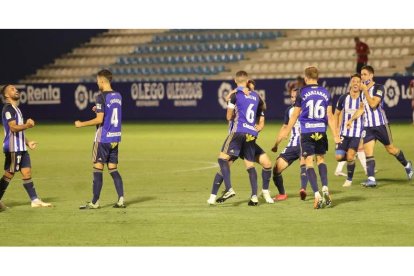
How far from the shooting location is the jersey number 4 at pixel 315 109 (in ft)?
39.1

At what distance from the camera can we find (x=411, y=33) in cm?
3709

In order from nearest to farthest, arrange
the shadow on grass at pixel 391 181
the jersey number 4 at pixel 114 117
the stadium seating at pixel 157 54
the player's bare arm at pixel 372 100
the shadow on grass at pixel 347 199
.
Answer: the jersey number 4 at pixel 114 117 → the shadow on grass at pixel 347 199 → the player's bare arm at pixel 372 100 → the shadow on grass at pixel 391 181 → the stadium seating at pixel 157 54

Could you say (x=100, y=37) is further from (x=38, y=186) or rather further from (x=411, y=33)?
(x=38, y=186)

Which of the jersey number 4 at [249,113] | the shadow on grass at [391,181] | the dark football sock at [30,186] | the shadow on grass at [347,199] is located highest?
the jersey number 4 at [249,113]

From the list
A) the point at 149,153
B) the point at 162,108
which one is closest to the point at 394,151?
the point at 149,153

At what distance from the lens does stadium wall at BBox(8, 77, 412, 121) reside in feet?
114

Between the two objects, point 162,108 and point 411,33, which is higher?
point 411,33

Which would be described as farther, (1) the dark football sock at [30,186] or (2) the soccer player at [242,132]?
(1) the dark football sock at [30,186]

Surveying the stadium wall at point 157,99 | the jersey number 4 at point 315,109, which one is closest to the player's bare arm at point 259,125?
the jersey number 4 at point 315,109

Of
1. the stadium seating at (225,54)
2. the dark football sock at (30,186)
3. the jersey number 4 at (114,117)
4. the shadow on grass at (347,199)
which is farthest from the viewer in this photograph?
the stadium seating at (225,54)

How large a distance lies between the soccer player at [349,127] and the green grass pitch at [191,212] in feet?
1.49

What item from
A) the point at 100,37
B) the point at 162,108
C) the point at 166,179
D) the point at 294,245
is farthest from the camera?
the point at 100,37

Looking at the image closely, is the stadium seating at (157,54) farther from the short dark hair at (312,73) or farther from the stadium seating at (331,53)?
the short dark hair at (312,73)

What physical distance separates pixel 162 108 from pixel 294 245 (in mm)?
27767
